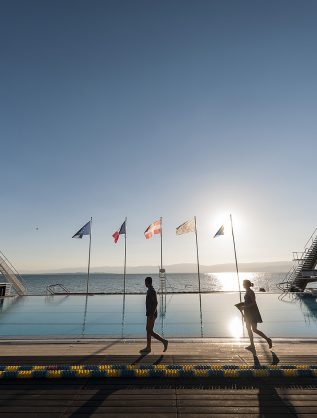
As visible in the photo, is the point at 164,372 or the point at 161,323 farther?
the point at 161,323

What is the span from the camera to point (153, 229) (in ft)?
74.3

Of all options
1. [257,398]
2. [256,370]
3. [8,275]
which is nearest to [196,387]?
[257,398]

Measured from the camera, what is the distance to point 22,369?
5.91 meters

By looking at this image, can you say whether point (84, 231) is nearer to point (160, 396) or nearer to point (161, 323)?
point (161, 323)

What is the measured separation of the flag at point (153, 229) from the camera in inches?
880

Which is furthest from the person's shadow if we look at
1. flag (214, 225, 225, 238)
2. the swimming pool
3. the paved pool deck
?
flag (214, 225, 225, 238)

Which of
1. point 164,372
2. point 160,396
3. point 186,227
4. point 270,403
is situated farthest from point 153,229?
point 270,403

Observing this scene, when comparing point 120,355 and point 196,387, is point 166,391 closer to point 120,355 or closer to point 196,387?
point 196,387

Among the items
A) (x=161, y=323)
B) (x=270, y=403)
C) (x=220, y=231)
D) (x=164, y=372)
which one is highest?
(x=220, y=231)

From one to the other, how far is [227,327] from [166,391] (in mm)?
9718

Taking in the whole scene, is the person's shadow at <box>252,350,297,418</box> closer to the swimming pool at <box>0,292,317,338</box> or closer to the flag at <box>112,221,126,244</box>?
the swimming pool at <box>0,292,317,338</box>

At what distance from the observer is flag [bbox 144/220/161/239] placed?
22344mm

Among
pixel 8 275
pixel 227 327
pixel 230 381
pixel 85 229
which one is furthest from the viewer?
pixel 8 275

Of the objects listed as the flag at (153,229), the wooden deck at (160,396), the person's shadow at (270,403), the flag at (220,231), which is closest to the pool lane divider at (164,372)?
the wooden deck at (160,396)
